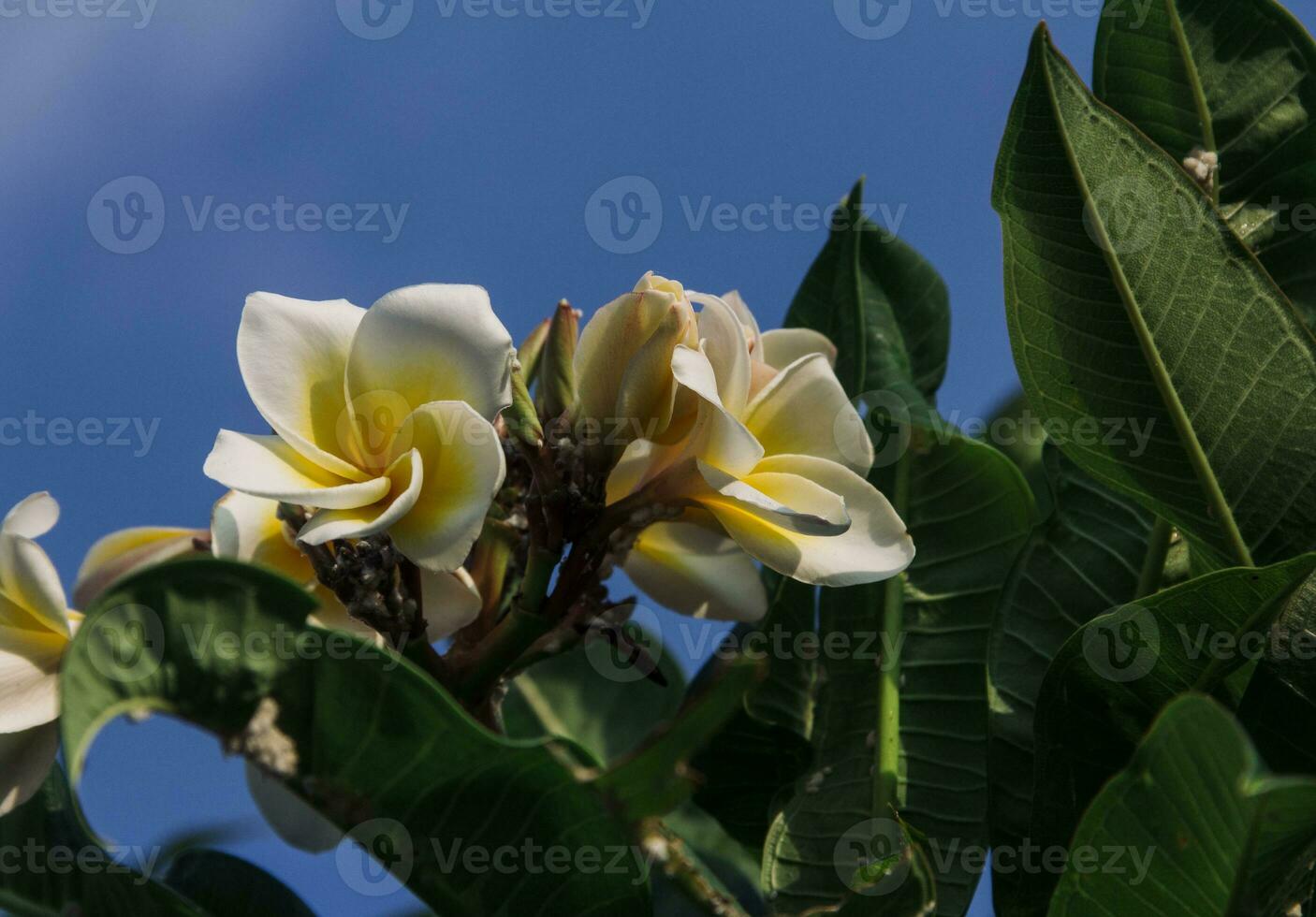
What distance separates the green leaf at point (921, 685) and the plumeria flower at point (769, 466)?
0.65 ft

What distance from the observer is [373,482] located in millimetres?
974

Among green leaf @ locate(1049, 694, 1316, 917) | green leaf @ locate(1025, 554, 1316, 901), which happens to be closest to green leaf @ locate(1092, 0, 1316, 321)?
green leaf @ locate(1025, 554, 1316, 901)

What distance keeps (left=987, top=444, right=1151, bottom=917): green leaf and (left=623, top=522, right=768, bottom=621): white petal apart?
0.88 feet

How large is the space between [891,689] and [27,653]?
2.72 feet

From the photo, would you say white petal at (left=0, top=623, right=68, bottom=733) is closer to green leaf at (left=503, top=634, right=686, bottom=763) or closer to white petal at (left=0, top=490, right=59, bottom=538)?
white petal at (left=0, top=490, right=59, bottom=538)

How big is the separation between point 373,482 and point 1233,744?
2.15 feet

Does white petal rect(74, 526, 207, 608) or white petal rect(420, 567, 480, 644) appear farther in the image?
white petal rect(74, 526, 207, 608)

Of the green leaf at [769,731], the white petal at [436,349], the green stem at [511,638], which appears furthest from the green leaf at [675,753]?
the green leaf at [769,731]

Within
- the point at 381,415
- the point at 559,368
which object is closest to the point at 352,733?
the point at 381,415

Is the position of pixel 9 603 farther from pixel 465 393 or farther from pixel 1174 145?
pixel 1174 145

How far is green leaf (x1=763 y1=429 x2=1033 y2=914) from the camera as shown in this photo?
1.22 meters

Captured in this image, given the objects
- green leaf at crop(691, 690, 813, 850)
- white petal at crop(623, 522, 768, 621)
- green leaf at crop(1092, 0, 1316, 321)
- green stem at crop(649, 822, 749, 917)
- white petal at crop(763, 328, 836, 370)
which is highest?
green leaf at crop(1092, 0, 1316, 321)

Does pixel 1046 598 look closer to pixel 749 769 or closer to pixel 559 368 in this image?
pixel 749 769

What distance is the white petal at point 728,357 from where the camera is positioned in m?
1.07
